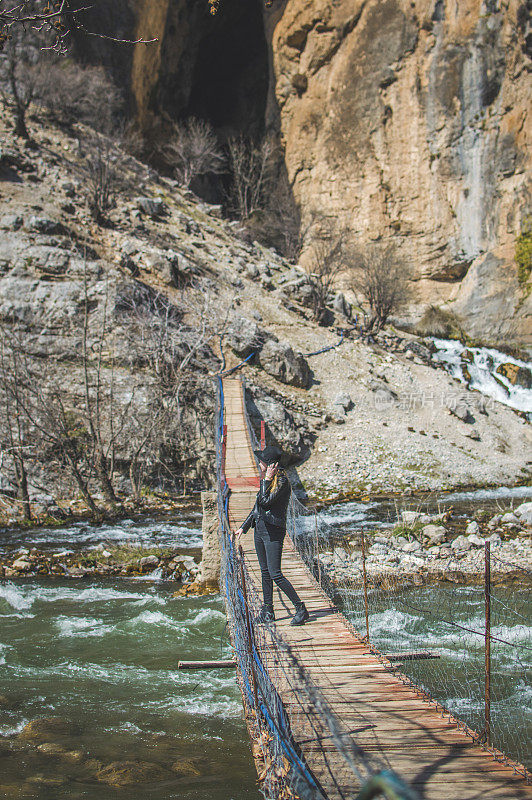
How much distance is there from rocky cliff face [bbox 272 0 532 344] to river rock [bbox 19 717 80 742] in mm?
21223

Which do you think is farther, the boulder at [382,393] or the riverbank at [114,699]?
the boulder at [382,393]

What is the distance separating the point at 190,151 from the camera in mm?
28047

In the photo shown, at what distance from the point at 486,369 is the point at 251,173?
16088 millimetres

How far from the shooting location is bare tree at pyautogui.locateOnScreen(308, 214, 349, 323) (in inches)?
821

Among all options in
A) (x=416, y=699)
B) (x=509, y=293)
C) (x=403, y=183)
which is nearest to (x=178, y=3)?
(x=403, y=183)

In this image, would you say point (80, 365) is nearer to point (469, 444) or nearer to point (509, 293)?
point (469, 444)

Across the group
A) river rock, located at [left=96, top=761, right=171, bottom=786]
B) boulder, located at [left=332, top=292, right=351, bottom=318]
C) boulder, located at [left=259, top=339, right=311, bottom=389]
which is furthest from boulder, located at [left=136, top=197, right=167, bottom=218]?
river rock, located at [left=96, top=761, right=171, bottom=786]

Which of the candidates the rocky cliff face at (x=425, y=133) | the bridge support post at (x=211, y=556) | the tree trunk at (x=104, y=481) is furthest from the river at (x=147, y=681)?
the rocky cliff face at (x=425, y=133)

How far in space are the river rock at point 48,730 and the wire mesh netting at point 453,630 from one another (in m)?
2.38

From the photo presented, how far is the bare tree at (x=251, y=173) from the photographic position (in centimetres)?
2889

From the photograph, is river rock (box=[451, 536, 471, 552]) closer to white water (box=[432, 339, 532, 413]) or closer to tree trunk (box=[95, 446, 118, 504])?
tree trunk (box=[95, 446, 118, 504])

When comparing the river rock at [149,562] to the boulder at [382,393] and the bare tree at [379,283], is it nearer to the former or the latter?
the boulder at [382,393]

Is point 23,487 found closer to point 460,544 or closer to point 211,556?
point 211,556

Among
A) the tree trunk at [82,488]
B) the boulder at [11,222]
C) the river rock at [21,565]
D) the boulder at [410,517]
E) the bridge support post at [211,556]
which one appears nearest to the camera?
A: the bridge support post at [211,556]
